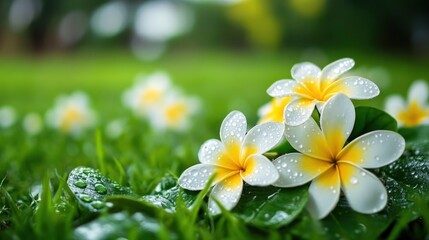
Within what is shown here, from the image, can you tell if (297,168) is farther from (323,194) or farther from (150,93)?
(150,93)

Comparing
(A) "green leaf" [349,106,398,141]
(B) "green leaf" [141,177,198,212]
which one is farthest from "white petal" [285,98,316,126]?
(B) "green leaf" [141,177,198,212]

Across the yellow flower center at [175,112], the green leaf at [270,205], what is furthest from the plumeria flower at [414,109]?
the yellow flower center at [175,112]

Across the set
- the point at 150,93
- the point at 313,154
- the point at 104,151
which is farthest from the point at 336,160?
the point at 150,93

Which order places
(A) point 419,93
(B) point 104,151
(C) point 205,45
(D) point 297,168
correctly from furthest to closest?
(C) point 205,45, (B) point 104,151, (A) point 419,93, (D) point 297,168

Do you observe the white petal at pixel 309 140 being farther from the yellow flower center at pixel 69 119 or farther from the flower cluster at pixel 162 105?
the yellow flower center at pixel 69 119

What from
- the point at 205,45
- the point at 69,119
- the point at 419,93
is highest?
the point at 419,93

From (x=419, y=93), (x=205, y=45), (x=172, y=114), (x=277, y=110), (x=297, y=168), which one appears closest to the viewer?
(x=297, y=168)

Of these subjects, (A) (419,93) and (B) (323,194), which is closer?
(B) (323,194)
